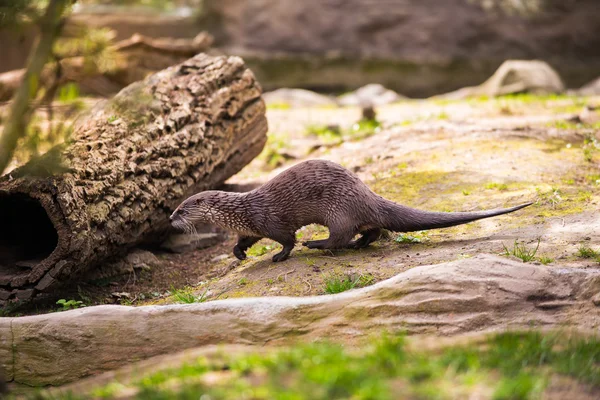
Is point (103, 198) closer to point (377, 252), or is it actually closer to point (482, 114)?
point (377, 252)

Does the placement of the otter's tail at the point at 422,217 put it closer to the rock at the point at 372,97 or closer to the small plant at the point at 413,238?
the small plant at the point at 413,238

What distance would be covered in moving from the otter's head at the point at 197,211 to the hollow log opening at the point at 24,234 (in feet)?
3.55

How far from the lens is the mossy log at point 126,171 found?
4.61 metres

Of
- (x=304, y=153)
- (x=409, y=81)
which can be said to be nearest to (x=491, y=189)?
(x=304, y=153)

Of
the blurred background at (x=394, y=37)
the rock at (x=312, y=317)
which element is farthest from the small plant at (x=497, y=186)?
the blurred background at (x=394, y=37)

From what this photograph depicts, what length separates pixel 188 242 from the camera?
6.19 meters

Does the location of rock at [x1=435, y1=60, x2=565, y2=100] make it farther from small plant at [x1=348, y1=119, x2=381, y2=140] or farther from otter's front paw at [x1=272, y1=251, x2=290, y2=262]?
otter's front paw at [x1=272, y1=251, x2=290, y2=262]

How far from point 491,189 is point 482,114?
3.33 metres

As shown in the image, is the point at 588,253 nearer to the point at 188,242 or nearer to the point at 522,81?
the point at 188,242

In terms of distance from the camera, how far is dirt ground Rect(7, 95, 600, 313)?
4.54m

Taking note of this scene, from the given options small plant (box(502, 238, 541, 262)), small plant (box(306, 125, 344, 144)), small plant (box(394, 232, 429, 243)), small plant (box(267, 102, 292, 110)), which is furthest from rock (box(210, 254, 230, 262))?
small plant (box(267, 102, 292, 110))

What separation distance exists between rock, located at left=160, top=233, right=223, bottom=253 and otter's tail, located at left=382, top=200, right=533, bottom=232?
207cm

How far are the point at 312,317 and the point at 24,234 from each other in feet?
9.32

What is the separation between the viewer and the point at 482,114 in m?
8.78
